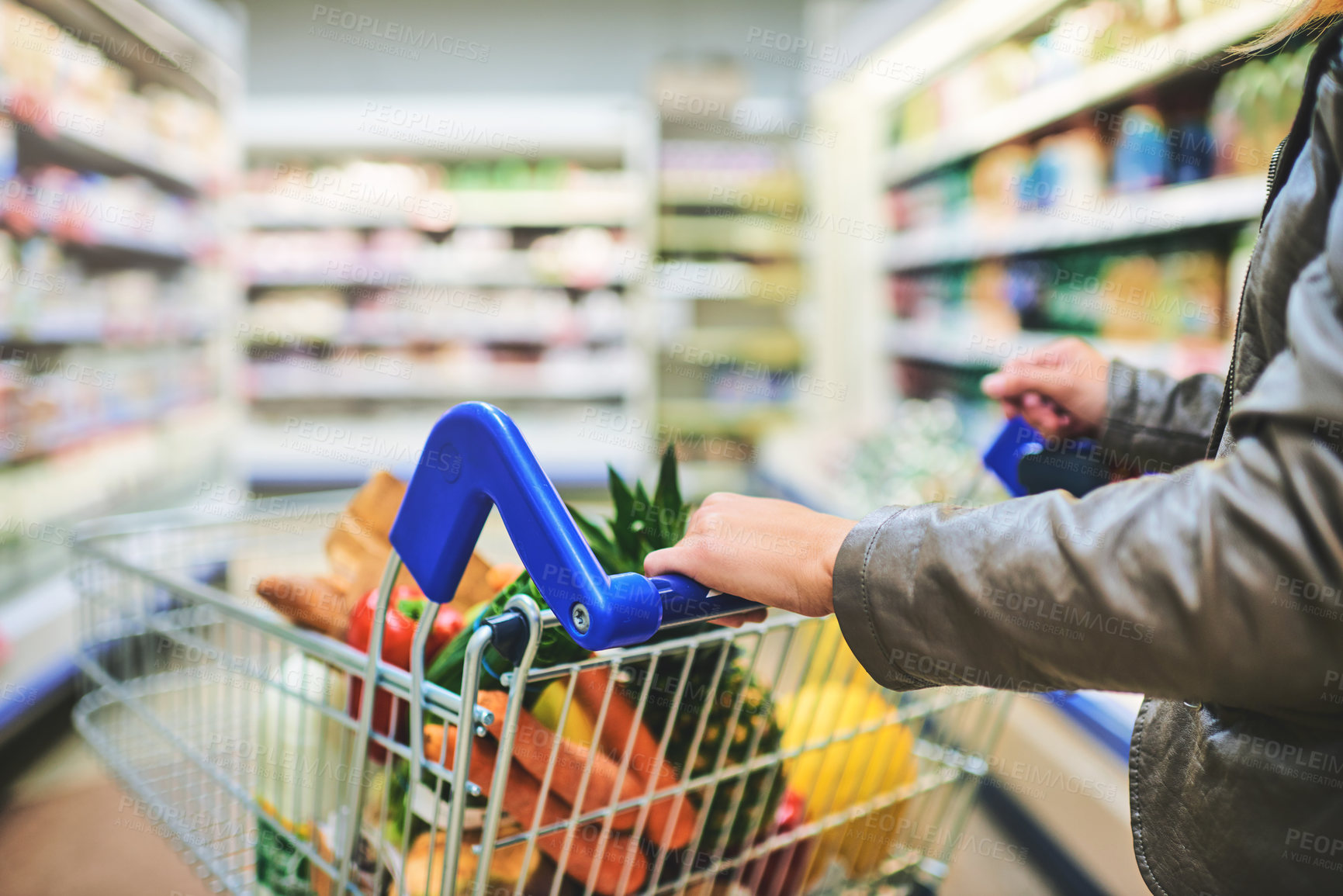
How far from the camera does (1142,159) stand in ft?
8.70

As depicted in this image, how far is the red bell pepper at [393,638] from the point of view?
87cm

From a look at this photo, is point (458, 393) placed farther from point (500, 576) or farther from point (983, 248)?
point (500, 576)

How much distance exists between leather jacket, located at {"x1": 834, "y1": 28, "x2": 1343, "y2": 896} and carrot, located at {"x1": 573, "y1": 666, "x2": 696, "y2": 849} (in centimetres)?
28

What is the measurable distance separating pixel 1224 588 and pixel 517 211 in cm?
539

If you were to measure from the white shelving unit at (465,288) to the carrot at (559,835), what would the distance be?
4643 millimetres

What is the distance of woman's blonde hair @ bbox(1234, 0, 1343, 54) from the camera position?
2.39 feet

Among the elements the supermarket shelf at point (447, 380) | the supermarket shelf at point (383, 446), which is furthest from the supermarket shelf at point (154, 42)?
the supermarket shelf at point (383, 446)

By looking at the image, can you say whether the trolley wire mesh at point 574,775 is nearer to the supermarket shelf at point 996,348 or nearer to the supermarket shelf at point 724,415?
the supermarket shelf at point 996,348

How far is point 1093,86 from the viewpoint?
2.86m

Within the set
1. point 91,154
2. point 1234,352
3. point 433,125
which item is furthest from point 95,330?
point 1234,352

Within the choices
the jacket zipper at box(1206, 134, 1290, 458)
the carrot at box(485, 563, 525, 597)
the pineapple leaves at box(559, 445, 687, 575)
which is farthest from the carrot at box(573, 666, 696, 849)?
the jacket zipper at box(1206, 134, 1290, 458)

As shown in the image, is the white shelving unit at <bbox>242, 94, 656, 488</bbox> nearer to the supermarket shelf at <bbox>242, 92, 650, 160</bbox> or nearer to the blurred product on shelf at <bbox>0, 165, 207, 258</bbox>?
the supermarket shelf at <bbox>242, 92, 650, 160</bbox>

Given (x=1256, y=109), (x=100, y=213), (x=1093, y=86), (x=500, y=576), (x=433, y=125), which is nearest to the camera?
(x=500, y=576)

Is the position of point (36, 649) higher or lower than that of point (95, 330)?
lower
